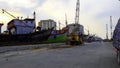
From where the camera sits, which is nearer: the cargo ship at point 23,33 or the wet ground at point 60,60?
the wet ground at point 60,60

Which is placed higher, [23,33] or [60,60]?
[23,33]

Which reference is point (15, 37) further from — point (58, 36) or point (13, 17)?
point (58, 36)

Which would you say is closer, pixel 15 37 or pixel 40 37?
pixel 15 37

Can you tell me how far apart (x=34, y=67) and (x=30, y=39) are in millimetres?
48816

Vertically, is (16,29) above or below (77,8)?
below

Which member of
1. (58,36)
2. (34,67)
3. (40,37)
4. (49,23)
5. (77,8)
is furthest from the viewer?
(49,23)

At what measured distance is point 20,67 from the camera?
13.8 m

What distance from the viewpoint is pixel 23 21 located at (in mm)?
69125

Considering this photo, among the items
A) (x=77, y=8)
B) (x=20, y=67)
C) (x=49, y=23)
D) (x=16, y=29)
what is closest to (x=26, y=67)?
(x=20, y=67)

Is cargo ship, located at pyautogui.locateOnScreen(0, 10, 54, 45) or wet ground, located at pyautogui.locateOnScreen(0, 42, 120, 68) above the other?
cargo ship, located at pyautogui.locateOnScreen(0, 10, 54, 45)

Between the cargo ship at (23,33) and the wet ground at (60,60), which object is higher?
the cargo ship at (23,33)

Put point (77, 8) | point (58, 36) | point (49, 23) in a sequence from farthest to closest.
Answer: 1. point (49, 23)
2. point (77, 8)
3. point (58, 36)

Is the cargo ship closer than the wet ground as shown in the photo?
No

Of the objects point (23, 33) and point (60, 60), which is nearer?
point (60, 60)
